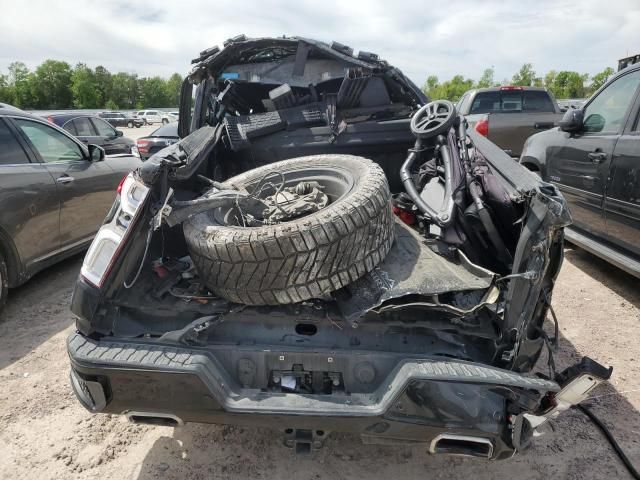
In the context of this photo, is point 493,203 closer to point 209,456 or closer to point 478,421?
point 478,421

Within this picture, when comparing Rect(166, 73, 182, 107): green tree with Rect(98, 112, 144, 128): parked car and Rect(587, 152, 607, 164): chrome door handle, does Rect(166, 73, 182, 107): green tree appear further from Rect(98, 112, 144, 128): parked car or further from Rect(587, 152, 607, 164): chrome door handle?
Rect(587, 152, 607, 164): chrome door handle

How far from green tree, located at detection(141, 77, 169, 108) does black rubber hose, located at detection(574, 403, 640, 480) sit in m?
88.7

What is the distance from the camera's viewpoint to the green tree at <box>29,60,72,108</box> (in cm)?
6988

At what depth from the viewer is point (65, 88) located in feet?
234

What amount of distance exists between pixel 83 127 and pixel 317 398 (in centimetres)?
1090

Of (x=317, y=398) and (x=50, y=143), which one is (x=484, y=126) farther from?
(x=317, y=398)

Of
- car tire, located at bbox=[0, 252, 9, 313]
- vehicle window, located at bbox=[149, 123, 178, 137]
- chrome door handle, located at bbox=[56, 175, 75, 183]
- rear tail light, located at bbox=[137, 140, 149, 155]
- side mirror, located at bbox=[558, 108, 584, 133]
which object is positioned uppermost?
side mirror, located at bbox=[558, 108, 584, 133]

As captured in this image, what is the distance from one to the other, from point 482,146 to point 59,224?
397cm

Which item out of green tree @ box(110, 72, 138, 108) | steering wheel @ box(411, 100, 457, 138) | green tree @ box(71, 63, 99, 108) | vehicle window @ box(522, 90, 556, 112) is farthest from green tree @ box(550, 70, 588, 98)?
green tree @ box(110, 72, 138, 108)

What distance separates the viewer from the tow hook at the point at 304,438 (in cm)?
191

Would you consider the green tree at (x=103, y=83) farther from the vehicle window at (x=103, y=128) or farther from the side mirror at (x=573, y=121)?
the side mirror at (x=573, y=121)

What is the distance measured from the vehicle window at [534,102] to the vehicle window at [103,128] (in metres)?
9.71

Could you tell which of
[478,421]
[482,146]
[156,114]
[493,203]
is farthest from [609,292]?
[156,114]

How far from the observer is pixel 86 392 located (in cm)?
Result: 196
